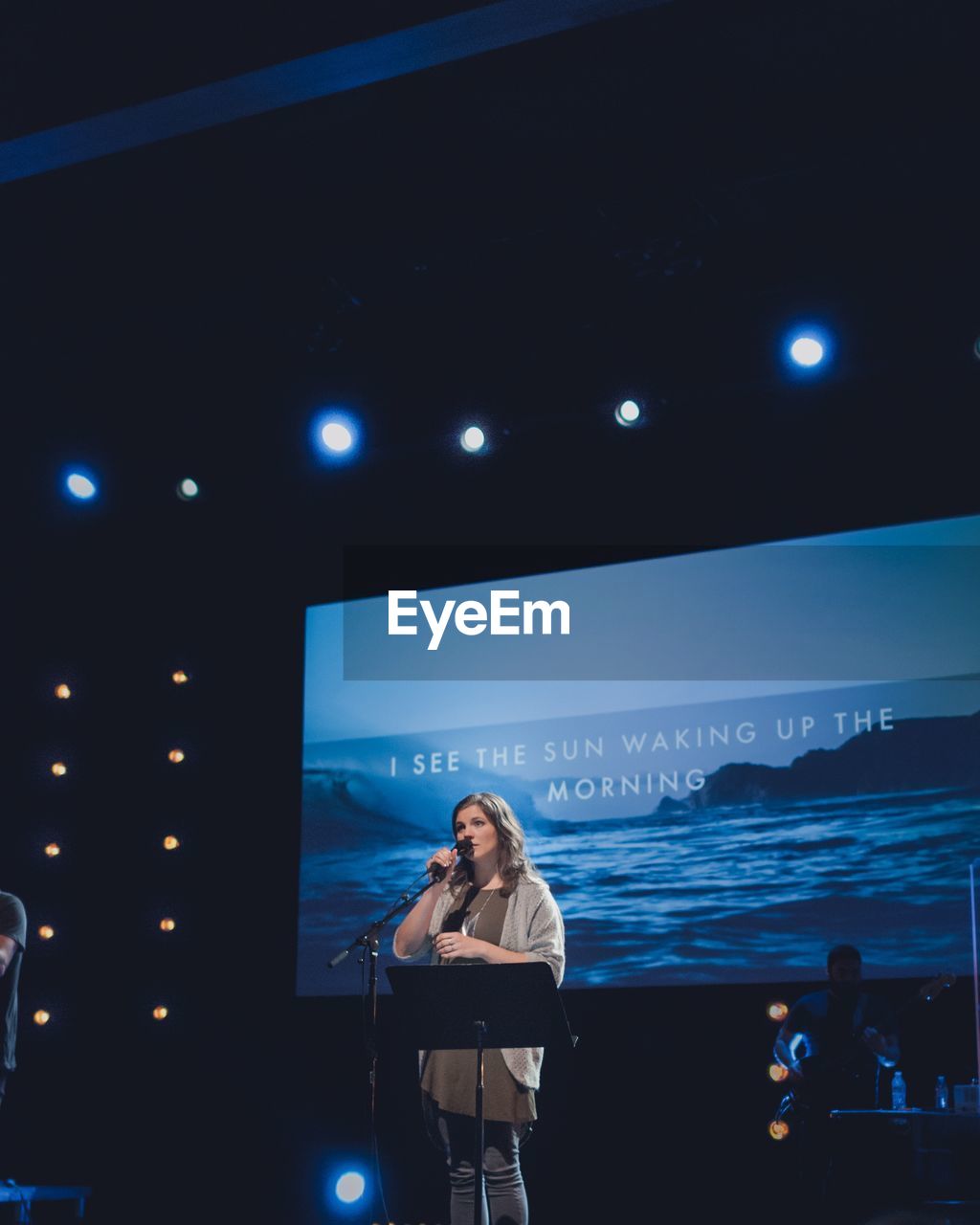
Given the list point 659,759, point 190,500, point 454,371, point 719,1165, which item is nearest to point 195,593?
point 190,500

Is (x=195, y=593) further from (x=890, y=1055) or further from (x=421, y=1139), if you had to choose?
(x=890, y=1055)

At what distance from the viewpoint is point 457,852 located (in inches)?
164

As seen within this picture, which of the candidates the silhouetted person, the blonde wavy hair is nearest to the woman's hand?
the blonde wavy hair

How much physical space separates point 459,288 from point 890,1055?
3.53m

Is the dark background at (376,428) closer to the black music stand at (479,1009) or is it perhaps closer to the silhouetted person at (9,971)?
the silhouetted person at (9,971)

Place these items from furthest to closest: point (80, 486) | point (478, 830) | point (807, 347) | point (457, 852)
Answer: point (80, 486) → point (807, 347) → point (478, 830) → point (457, 852)

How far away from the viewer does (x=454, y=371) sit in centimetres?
624

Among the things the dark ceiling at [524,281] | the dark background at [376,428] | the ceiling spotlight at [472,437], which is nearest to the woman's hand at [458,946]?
the dark background at [376,428]

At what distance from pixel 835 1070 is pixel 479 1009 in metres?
2.28

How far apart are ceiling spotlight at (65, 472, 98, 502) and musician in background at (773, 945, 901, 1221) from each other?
4050 millimetres

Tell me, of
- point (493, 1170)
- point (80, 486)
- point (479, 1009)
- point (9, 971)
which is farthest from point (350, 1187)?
point (80, 486)

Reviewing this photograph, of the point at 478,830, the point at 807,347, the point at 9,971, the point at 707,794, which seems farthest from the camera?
the point at 707,794

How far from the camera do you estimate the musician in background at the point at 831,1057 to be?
5352mm

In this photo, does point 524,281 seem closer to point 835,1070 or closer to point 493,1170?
point 835,1070
